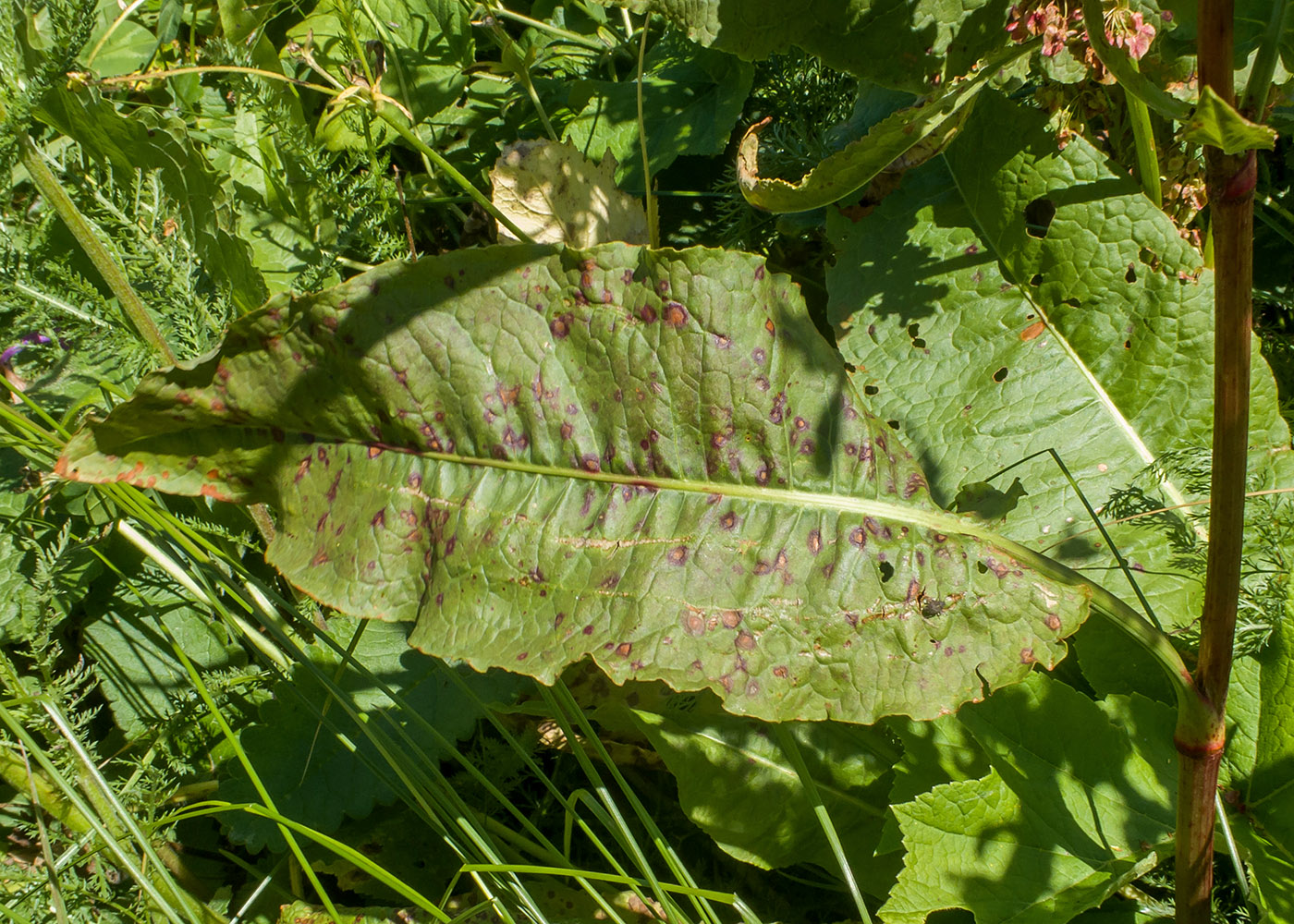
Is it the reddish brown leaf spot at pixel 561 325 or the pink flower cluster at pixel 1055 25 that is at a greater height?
the pink flower cluster at pixel 1055 25

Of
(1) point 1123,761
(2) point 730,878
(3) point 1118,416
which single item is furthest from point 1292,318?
(2) point 730,878

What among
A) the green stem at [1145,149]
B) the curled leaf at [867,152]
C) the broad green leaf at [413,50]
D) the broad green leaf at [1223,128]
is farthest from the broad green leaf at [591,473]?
the broad green leaf at [413,50]

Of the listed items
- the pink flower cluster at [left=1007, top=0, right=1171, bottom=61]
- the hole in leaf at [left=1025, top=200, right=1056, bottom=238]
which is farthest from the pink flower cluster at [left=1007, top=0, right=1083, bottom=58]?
the hole in leaf at [left=1025, top=200, right=1056, bottom=238]

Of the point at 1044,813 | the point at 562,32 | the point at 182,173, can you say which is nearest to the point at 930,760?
the point at 1044,813

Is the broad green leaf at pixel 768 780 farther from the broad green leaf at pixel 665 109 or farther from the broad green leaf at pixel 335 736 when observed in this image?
the broad green leaf at pixel 665 109

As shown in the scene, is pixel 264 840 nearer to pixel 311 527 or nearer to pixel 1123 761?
pixel 311 527

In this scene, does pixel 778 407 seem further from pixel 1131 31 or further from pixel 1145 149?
pixel 1145 149

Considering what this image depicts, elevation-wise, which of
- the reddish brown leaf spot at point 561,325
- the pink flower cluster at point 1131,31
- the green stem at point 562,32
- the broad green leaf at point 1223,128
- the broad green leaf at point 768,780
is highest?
the green stem at point 562,32
